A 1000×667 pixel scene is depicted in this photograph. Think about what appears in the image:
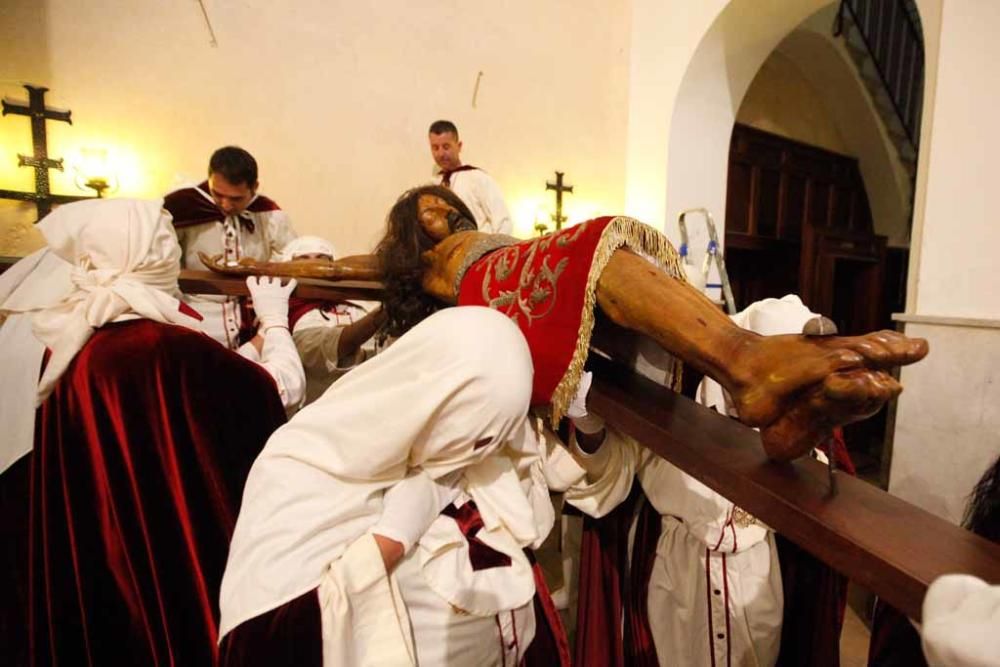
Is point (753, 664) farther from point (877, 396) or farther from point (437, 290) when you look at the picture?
point (437, 290)

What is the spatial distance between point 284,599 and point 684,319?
739 mm

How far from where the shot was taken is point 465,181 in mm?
2973

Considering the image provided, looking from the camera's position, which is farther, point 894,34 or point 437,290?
point 894,34

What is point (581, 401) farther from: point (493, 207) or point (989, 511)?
point (493, 207)

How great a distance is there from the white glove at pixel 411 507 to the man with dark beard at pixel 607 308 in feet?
0.91

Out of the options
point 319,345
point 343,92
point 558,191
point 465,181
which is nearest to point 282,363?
point 319,345

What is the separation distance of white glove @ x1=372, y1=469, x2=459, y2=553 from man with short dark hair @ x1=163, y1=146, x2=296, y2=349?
1230 millimetres

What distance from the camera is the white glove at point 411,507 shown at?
728 mm

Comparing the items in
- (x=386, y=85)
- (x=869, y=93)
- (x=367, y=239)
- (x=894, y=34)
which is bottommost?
(x=367, y=239)

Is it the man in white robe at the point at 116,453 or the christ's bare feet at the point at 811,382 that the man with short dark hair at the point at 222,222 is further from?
the christ's bare feet at the point at 811,382

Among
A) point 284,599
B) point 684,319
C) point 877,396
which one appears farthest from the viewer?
point 684,319

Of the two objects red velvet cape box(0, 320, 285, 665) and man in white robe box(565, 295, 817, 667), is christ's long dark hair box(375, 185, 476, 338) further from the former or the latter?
man in white robe box(565, 295, 817, 667)

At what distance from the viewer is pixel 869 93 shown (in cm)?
451

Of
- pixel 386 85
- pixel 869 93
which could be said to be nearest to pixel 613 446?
pixel 386 85
